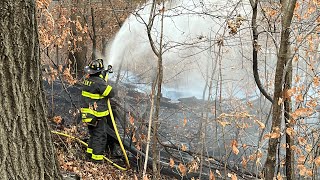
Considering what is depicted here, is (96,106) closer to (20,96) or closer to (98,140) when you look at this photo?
(98,140)

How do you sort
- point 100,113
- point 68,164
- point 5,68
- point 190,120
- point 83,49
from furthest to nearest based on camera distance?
point 83,49
point 190,120
point 100,113
point 68,164
point 5,68

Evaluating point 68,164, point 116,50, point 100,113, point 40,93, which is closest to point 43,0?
point 100,113

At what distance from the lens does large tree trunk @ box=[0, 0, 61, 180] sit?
2167 mm

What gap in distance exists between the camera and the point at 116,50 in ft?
36.9

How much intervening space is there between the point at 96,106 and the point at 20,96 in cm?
385

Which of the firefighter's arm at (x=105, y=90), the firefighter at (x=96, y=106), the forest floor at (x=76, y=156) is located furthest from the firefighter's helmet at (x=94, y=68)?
the forest floor at (x=76, y=156)

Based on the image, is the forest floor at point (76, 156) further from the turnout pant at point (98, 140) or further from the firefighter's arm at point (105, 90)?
the firefighter's arm at point (105, 90)

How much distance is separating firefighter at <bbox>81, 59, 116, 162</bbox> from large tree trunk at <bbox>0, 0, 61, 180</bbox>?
3679 millimetres

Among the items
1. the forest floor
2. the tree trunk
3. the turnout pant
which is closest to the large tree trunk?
the tree trunk

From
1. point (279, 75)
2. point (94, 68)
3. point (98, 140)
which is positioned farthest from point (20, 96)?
point (98, 140)

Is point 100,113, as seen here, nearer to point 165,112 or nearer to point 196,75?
point 165,112

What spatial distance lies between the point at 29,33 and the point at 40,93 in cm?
41

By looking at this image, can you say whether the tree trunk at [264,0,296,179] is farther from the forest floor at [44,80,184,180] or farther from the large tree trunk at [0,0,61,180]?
the forest floor at [44,80,184,180]

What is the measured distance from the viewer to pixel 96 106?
6.10 m
